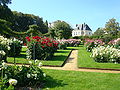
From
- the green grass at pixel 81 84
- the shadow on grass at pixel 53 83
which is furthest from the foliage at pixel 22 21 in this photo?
the green grass at pixel 81 84

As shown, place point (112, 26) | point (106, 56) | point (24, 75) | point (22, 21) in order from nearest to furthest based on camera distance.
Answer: point (24, 75) → point (106, 56) → point (22, 21) → point (112, 26)

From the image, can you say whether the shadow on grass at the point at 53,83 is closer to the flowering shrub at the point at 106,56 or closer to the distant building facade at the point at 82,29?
the flowering shrub at the point at 106,56

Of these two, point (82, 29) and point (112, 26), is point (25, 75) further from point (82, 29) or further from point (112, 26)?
point (82, 29)

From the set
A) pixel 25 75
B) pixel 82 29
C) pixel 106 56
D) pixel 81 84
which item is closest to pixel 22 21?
pixel 106 56

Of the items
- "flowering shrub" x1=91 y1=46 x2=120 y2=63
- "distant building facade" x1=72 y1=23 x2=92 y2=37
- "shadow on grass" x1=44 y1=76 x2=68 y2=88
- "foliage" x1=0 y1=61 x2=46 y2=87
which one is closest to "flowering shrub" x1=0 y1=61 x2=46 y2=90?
"foliage" x1=0 y1=61 x2=46 y2=87

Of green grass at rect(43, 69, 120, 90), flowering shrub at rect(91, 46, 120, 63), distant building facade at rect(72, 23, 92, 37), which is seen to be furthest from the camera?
distant building facade at rect(72, 23, 92, 37)

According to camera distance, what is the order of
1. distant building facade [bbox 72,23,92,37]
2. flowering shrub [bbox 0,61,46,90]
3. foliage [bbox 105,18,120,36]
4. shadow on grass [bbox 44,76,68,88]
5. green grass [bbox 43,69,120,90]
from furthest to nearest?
1. distant building facade [bbox 72,23,92,37]
2. foliage [bbox 105,18,120,36]
3. shadow on grass [bbox 44,76,68,88]
4. green grass [bbox 43,69,120,90]
5. flowering shrub [bbox 0,61,46,90]

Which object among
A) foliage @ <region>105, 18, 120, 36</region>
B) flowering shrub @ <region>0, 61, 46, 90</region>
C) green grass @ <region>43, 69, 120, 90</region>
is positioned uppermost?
foliage @ <region>105, 18, 120, 36</region>

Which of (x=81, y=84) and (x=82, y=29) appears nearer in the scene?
(x=81, y=84)

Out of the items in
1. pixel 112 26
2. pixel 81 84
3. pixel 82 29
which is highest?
pixel 82 29

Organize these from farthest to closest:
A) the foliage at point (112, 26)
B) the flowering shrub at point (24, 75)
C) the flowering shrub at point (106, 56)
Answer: the foliage at point (112, 26), the flowering shrub at point (106, 56), the flowering shrub at point (24, 75)

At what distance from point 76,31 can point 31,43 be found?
70.6 metres

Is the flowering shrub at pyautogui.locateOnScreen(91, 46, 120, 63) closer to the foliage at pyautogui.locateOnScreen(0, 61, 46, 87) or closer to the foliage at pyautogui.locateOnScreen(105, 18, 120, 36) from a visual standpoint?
the foliage at pyautogui.locateOnScreen(0, 61, 46, 87)

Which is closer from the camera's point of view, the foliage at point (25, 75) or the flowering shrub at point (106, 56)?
the foliage at point (25, 75)
